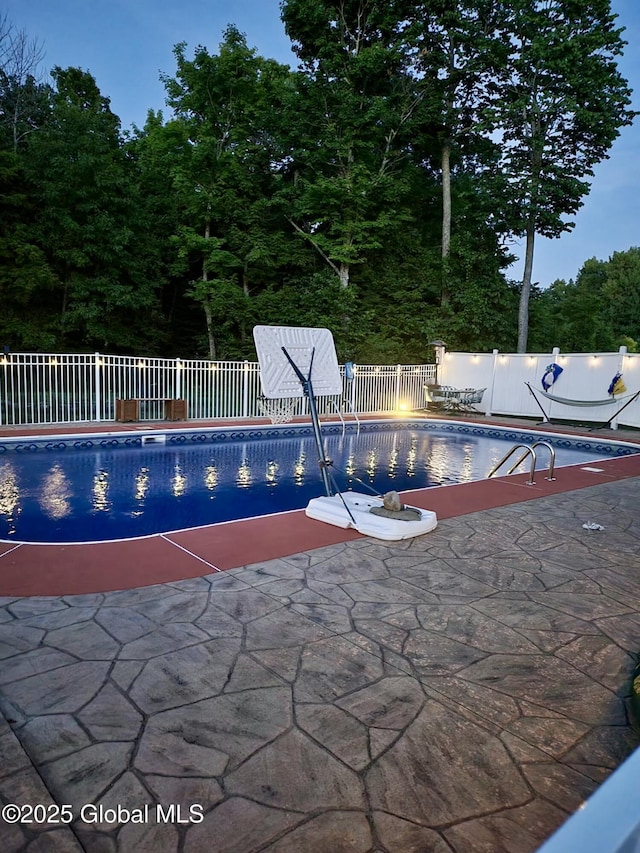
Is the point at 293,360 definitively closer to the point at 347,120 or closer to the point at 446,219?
the point at 347,120

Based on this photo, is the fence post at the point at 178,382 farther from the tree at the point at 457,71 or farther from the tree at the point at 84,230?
the tree at the point at 457,71

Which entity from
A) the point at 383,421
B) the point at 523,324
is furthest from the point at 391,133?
the point at 383,421

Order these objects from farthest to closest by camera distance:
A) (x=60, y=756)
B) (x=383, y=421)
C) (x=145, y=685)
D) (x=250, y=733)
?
(x=383, y=421)
(x=145, y=685)
(x=250, y=733)
(x=60, y=756)

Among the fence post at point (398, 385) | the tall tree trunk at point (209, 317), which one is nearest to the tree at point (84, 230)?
the tall tree trunk at point (209, 317)

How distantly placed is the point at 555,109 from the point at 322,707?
61.3ft

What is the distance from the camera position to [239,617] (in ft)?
9.25

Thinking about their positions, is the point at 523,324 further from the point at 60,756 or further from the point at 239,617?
the point at 60,756

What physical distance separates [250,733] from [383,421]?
1128 centimetres

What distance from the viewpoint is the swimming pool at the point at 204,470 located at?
546cm

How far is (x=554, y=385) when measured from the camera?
13.8 m

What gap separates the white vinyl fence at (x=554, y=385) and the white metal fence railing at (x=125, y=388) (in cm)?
297

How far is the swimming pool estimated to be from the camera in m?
5.46

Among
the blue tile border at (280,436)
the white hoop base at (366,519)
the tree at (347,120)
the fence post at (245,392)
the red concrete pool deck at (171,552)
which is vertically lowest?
the blue tile border at (280,436)

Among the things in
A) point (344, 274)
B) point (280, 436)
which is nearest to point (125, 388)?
point (280, 436)
